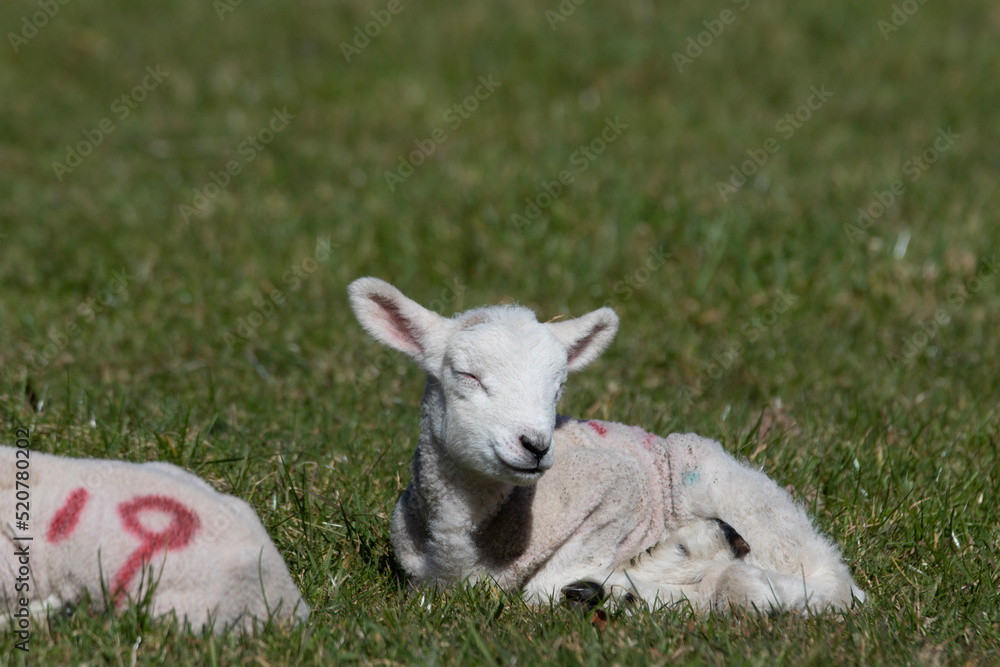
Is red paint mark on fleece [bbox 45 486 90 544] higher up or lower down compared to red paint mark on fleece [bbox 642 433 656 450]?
higher up

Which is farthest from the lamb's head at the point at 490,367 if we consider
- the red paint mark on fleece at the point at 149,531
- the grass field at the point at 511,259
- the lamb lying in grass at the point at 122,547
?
the red paint mark on fleece at the point at 149,531

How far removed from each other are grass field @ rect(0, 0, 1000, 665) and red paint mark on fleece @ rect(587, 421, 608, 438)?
660 millimetres

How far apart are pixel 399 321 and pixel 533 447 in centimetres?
75

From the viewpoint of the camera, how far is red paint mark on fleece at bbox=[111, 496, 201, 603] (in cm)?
303

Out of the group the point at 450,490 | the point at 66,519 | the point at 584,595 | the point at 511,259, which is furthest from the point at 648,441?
the point at 511,259

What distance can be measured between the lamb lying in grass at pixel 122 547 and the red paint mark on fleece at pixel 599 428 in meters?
1.24

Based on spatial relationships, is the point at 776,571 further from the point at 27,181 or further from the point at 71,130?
the point at 71,130

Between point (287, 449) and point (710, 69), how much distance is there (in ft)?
22.4

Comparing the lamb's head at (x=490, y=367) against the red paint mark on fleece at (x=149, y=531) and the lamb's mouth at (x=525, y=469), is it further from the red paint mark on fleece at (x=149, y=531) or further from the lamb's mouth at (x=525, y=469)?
the red paint mark on fleece at (x=149, y=531)

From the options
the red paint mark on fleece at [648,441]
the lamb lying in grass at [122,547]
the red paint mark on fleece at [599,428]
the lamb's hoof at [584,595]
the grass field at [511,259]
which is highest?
the lamb lying in grass at [122,547]

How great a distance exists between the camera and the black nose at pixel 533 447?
326cm

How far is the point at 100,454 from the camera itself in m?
4.44

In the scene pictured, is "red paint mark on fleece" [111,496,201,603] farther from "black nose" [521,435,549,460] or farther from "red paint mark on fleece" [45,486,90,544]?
"black nose" [521,435,549,460]

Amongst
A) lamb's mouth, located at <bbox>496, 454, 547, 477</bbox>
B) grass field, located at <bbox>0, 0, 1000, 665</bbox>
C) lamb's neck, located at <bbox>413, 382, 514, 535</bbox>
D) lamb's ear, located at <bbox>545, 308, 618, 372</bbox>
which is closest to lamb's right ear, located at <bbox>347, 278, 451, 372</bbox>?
lamb's neck, located at <bbox>413, 382, 514, 535</bbox>
